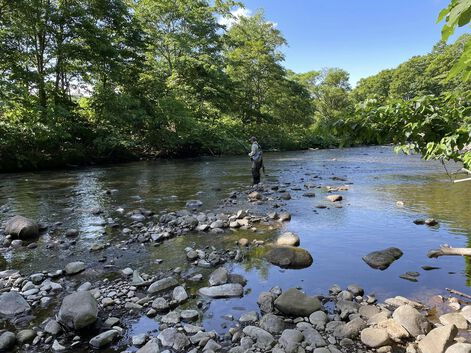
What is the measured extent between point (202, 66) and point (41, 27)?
563 inches

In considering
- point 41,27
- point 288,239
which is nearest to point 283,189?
point 288,239

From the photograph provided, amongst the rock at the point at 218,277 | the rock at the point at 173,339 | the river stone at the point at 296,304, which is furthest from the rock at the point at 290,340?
the rock at the point at 218,277

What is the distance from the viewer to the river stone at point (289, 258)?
21.6 ft

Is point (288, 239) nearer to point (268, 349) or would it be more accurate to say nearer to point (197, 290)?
point (197, 290)

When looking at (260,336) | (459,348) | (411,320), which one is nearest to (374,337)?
(411,320)

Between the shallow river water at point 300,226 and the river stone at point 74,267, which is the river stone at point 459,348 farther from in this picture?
the river stone at point 74,267

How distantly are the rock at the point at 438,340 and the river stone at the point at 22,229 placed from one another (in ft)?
26.1

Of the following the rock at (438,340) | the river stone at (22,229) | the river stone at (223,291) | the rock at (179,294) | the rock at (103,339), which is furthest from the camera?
the river stone at (22,229)

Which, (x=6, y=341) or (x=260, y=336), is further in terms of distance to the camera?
(x=260, y=336)

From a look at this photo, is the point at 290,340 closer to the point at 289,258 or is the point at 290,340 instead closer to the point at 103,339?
the point at 103,339

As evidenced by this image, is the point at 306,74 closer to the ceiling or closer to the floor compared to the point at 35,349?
closer to the ceiling

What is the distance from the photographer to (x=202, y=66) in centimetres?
3400

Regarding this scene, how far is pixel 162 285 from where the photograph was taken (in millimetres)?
5566

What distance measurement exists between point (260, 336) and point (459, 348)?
2.07 m
